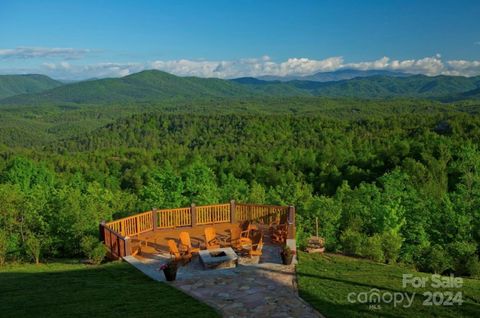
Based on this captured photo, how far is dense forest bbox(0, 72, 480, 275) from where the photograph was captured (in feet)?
56.6

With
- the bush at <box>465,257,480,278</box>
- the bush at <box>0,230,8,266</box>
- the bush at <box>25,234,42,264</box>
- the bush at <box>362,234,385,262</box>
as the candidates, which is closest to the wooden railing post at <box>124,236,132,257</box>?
the bush at <box>25,234,42,264</box>

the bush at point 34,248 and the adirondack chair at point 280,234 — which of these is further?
the adirondack chair at point 280,234

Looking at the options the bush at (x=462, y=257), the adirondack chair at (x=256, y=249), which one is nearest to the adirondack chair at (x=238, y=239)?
the adirondack chair at (x=256, y=249)

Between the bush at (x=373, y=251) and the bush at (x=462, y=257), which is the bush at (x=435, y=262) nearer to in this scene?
the bush at (x=462, y=257)

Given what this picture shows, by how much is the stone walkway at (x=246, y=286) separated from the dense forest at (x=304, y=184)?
3.88 m

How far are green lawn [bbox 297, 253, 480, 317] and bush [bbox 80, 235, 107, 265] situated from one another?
233 inches

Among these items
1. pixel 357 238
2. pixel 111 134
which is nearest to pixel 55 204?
pixel 357 238

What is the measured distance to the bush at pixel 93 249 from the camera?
13.5 metres

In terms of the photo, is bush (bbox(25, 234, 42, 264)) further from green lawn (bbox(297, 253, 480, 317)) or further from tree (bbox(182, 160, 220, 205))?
tree (bbox(182, 160, 220, 205))

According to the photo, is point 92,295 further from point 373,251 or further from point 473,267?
point 473,267

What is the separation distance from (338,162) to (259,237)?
4297 centimetres

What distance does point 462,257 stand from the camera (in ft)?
64.0

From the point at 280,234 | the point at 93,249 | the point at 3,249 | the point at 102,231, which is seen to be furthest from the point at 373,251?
the point at 3,249

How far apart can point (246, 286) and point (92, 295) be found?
3.59m
